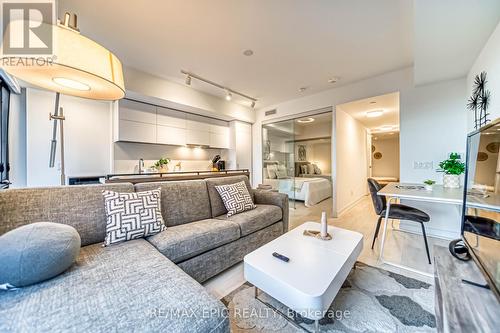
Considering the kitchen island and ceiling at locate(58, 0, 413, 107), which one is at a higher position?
ceiling at locate(58, 0, 413, 107)

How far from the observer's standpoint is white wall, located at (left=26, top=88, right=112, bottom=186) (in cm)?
308

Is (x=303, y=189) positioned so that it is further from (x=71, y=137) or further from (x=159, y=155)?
(x=71, y=137)

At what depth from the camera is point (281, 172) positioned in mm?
5102

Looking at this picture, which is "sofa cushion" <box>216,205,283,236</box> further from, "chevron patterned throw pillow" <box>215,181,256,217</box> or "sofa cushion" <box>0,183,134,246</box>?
"sofa cushion" <box>0,183,134,246</box>

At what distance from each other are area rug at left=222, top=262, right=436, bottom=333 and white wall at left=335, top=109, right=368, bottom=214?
96.3 inches

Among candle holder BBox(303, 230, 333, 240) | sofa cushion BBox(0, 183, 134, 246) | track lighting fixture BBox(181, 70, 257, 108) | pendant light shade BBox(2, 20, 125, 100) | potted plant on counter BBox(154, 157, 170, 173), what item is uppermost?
track lighting fixture BBox(181, 70, 257, 108)

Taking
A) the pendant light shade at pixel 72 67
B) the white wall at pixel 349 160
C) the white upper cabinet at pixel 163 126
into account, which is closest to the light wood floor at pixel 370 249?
the white wall at pixel 349 160

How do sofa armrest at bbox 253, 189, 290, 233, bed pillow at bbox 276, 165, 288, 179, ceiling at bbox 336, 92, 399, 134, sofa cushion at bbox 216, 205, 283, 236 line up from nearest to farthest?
sofa cushion at bbox 216, 205, 283, 236, sofa armrest at bbox 253, 189, 290, 233, ceiling at bbox 336, 92, 399, 134, bed pillow at bbox 276, 165, 288, 179

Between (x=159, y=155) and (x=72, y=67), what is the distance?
→ 129 inches

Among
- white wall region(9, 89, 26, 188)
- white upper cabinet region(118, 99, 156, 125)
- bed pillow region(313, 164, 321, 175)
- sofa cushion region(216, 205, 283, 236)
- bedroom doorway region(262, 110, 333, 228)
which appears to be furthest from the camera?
bed pillow region(313, 164, 321, 175)

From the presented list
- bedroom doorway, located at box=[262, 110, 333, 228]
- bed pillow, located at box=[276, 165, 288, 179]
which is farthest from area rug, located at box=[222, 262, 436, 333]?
bed pillow, located at box=[276, 165, 288, 179]

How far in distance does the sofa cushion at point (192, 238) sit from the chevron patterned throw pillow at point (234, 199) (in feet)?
1.09

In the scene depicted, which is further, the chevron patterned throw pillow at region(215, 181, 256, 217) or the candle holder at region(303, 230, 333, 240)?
the chevron patterned throw pillow at region(215, 181, 256, 217)

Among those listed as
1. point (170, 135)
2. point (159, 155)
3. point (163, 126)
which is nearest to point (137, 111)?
point (163, 126)
